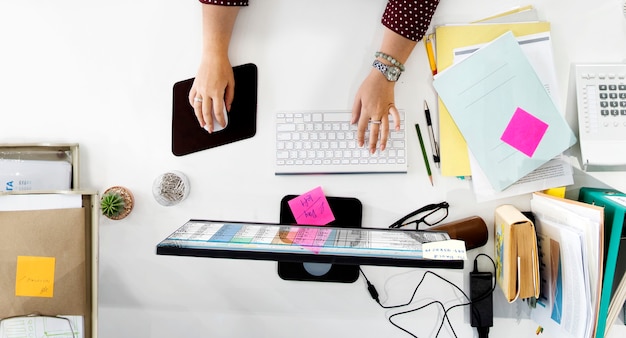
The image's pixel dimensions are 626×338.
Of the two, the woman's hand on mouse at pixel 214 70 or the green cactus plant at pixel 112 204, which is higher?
the woman's hand on mouse at pixel 214 70

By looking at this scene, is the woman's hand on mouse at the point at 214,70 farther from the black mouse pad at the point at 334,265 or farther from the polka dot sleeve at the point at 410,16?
the polka dot sleeve at the point at 410,16

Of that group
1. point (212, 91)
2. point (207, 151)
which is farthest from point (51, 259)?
point (212, 91)

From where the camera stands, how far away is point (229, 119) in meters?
1.16

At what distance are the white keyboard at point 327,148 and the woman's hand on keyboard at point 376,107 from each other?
31 millimetres

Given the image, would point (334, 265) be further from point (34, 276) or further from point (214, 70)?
point (34, 276)

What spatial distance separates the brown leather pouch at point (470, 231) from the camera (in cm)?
108

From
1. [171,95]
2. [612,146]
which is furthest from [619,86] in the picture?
[171,95]

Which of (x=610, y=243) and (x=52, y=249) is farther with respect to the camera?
(x=52, y=249)

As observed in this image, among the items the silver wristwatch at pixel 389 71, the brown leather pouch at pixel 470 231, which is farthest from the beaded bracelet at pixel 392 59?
the brown leather pouch at pixel 470 231

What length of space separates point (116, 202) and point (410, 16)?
88 cm

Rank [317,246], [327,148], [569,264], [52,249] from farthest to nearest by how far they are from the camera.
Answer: [327,148]
[52,249]
[569,264]
[317,246]

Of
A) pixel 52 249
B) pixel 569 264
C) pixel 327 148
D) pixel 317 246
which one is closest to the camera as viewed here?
pixel 317 246

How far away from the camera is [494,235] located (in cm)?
111

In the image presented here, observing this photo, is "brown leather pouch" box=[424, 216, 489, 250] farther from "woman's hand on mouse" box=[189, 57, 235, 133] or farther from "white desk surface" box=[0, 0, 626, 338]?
"woman's hand on mouse" box=[189, 57, 235, 133]
